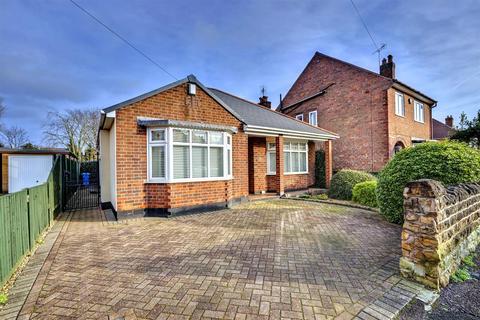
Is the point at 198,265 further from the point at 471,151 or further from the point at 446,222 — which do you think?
the point at 471,151

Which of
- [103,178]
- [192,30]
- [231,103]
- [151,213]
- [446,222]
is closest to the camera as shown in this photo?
[446,222]

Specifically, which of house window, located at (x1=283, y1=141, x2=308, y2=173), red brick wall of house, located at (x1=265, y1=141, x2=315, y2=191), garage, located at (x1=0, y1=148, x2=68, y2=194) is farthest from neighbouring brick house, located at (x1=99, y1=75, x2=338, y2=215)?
garage, located at (x1=0, y1=148, x2=68, y2=194)

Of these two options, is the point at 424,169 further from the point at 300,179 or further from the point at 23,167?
the point at 23,167

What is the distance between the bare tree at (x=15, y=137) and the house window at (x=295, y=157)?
142ft

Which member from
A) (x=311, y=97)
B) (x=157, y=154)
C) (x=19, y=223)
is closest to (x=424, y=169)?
(x=157, y=154)

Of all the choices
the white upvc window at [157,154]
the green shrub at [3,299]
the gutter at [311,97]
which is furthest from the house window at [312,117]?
the green shrub at [3,299]

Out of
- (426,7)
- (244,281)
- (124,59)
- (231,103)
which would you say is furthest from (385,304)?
(124,59)

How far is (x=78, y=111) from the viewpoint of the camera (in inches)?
1325

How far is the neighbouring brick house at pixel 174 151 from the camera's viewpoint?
23.5 ft

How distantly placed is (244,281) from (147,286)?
1345 mm

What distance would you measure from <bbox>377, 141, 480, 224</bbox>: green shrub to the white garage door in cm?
1850

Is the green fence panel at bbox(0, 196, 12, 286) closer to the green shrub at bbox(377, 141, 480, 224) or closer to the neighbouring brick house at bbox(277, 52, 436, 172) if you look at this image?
the green shrub at bbox(377, 141, 480, 224)

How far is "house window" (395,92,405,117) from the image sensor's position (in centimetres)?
1605

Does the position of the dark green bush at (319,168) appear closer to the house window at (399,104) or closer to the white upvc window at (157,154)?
the house window at (399,104)
